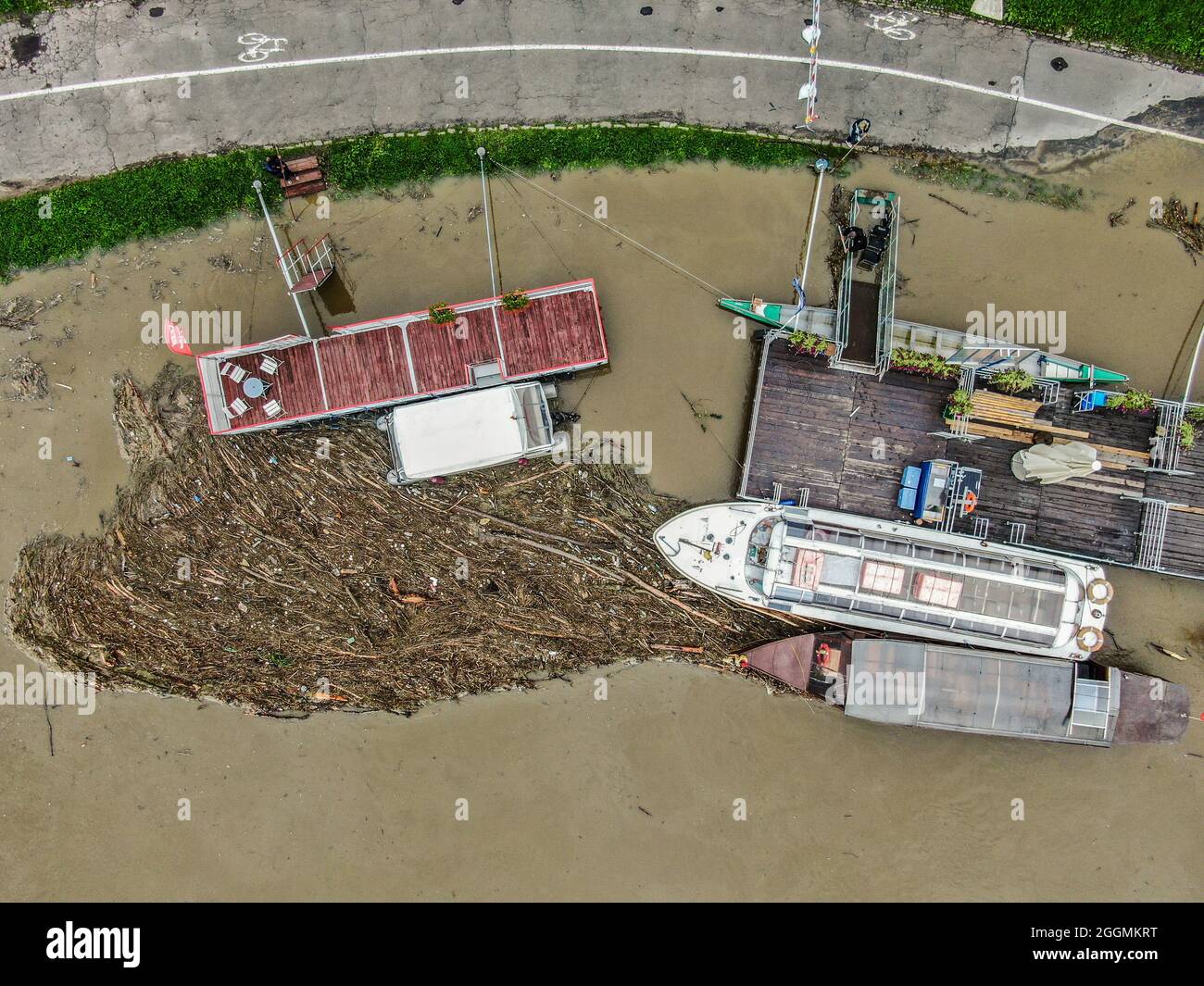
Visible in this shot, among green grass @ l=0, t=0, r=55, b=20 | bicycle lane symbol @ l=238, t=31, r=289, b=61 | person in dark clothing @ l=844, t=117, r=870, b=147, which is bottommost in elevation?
person in dark clothing @ l=844, t=117, r=870, b=147

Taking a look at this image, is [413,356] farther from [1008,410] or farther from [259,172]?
[1008,410]

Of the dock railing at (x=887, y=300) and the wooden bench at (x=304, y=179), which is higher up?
the wooden bench at (x=304, y=179)

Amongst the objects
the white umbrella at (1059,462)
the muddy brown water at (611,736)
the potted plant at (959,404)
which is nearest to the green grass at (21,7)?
the muddy brown water at (611,736)

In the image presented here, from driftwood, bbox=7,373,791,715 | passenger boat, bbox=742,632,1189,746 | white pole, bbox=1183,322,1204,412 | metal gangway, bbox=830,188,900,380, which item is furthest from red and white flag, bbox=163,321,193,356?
white pole, bbox=1183,322,1204,412

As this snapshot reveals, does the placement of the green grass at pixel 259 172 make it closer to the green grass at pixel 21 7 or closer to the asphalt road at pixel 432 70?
the asphalt road at pixel 432 70

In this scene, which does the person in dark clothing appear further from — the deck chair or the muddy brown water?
the deck chair
